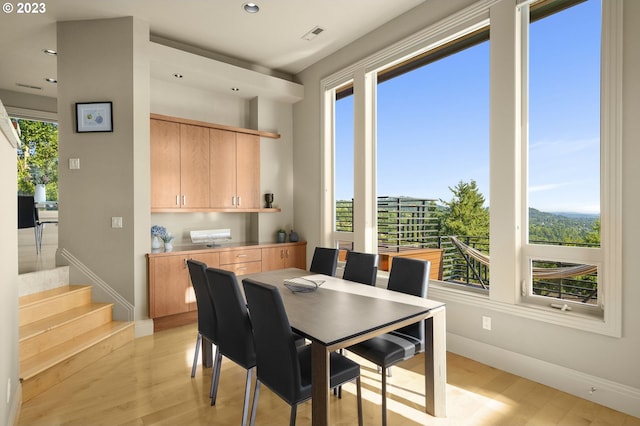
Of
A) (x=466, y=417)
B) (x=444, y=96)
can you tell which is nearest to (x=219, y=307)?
(x=466, y=417)

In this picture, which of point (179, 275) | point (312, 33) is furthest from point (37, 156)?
point (312, 33)

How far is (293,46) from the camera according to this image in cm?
447

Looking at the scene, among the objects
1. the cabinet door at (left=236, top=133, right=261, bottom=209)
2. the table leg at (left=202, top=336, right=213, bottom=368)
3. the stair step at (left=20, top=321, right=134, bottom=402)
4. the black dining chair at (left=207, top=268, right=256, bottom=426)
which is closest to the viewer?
the black dining chair at (left=207, top=268, right=256, bottom=426)

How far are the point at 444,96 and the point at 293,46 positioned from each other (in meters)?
2.08

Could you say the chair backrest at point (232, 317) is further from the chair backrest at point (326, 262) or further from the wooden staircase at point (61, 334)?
the wooden staircase at point (61, 334)

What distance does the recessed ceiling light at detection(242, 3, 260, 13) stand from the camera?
3.54 metres

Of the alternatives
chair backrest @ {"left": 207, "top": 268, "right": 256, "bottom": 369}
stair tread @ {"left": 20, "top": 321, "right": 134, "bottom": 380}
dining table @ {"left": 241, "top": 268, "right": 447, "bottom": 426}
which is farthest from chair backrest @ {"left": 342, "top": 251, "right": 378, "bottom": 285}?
stair tread @ {"left": 20, "top": 321, "right": 134, "bottom": 380}

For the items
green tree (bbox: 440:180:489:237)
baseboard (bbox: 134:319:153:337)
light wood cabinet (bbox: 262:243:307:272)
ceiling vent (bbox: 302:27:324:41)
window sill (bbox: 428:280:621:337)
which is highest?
ceiling vent (bbox: 302:27:324:41)

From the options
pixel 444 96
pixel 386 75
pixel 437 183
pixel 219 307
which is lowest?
Result: pixel 219 307

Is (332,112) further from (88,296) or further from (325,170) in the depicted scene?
(88,296)

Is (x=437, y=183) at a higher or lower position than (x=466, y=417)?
higher

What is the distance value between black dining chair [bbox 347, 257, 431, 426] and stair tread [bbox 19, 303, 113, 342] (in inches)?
103

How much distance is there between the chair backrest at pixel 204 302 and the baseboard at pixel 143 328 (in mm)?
1501

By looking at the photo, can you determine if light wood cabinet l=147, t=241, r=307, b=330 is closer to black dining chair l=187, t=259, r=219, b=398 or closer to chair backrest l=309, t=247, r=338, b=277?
chair backrest l=309, t=247, r=338, b=277
